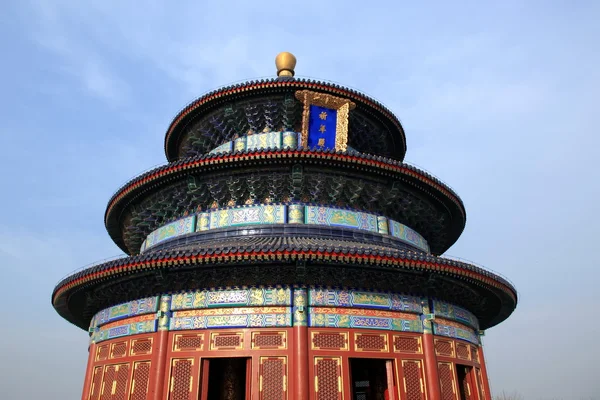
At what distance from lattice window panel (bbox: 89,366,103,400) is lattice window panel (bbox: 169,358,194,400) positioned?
3.55m

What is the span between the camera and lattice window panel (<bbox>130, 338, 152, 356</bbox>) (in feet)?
45.1

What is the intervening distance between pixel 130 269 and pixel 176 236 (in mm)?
3504

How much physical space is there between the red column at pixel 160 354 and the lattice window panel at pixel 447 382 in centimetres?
811

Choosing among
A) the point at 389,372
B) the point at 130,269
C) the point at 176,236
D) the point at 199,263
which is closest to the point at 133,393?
the point at 130,269

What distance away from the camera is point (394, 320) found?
13.8 meters

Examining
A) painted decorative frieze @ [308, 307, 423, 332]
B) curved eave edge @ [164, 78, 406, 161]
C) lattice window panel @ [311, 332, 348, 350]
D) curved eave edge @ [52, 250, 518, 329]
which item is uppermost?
curved eave edge @ [164, 78, 406, 161]

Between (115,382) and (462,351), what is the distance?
11196 mm

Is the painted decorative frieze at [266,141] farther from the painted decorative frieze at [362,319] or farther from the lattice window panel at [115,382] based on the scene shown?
the lattice window panel at [115,382]

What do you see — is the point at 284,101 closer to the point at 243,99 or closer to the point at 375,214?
the point at 243,99

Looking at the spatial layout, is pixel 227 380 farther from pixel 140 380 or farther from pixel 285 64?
pixel 285 64

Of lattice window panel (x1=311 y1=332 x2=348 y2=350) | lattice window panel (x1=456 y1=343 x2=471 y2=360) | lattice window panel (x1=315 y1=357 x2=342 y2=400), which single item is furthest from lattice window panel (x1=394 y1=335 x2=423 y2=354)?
lattice window panel (x1=456 y1=343 x2=471 y2=360)

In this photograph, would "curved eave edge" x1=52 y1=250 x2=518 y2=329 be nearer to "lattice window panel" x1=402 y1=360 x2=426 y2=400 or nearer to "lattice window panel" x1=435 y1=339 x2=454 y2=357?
"lattice window panel" x1=435 y1=339 x2=454 y2=357

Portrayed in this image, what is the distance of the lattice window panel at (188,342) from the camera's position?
13125 millimetres

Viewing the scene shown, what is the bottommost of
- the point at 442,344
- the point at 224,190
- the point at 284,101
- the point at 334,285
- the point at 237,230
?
the point at 442,344
